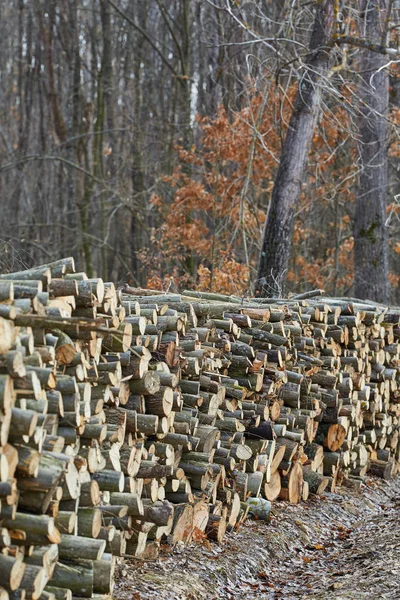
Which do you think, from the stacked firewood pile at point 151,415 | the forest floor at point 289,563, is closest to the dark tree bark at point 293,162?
the stacked firewood pile at point 151,415

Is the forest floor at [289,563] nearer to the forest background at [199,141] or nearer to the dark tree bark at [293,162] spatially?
the forest background at [199,141]

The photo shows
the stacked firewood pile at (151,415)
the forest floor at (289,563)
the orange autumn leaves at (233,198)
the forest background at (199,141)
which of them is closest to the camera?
the stacked firewood pile at (151,415)

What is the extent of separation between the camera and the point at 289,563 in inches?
283

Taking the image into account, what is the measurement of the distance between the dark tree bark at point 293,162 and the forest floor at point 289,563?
4.92 m

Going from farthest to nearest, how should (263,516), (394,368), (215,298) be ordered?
(394,368)
(215,298)
(263,516)

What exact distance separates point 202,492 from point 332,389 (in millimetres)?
3080

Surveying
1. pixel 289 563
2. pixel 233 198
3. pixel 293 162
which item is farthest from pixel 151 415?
pixel 233 198

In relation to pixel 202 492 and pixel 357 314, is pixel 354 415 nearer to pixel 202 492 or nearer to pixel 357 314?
pixel 357 314

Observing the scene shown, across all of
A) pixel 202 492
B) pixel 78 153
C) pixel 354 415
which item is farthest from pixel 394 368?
pixel 78 153

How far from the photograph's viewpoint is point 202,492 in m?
6.75

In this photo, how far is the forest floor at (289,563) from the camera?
19.0ft

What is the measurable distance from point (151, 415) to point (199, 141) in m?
17.0

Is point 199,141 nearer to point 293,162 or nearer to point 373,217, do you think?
point 373,217

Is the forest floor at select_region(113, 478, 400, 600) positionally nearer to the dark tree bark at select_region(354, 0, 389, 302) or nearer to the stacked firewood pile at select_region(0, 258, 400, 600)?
the stacked firewood pile at select_region(0, 258, 400, 600)
